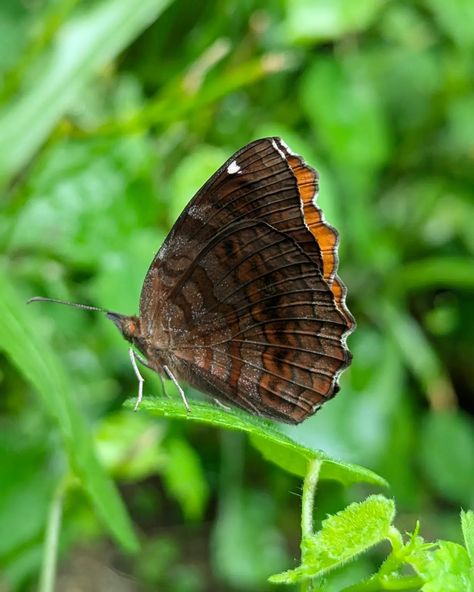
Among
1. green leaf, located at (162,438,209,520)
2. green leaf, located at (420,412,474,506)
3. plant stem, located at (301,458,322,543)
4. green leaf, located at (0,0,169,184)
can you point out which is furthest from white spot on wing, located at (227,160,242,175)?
green leaf, located at (420,412,474,506)

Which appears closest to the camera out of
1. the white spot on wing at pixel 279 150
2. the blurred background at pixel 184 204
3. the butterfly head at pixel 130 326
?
the white spot on wing at pixel 279 150

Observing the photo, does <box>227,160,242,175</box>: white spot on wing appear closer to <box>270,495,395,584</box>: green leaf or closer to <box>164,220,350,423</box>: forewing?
<box>164,220,350,423</box>: forewing

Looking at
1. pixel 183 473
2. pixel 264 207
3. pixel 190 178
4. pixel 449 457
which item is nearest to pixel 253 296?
pixel 264 207

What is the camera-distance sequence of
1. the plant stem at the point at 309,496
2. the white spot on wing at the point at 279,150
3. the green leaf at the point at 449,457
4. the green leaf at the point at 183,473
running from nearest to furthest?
the plant stem at the point at 309,496 → the white spot on wing at the point at 279,150 → the green leaf at the point at 183,473 → the green leaf at the point at 449,457

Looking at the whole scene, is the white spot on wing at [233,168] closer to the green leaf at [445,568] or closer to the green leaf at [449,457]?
the green leaf at [445,568]

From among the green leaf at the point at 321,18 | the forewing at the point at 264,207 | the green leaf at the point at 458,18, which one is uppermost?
the green leaf at the point at 458,18

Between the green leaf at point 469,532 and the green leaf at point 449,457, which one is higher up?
the green leaf at point 449,457

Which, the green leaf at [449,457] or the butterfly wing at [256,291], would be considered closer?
the butterfly wing at [256,291]

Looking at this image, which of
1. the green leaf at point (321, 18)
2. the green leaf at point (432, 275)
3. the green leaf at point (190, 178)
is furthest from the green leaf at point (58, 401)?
the green leaf at point (432, 275)
